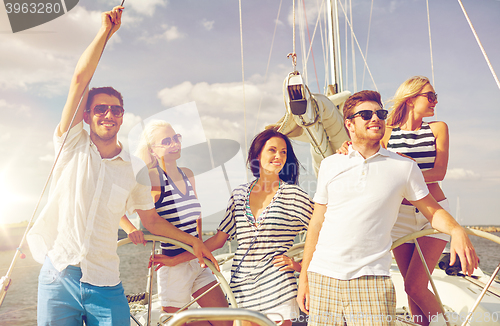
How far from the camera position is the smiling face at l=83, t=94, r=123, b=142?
1702 millimetres

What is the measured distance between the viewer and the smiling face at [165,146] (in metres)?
2.31

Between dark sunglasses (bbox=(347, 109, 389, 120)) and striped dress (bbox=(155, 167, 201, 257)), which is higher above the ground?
dark sunglasses (bbox=(347, 109, 389, 120))

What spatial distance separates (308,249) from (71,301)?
1.16 m

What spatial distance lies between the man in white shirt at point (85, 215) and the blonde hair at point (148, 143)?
0.57 meters

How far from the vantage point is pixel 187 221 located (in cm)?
218

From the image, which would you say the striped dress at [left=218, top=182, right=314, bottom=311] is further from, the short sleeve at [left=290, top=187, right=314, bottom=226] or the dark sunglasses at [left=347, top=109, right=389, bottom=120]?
the dark sunglasses at [left=347, top=109, right=389, bottom=120]

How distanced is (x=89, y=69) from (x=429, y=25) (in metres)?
5.73

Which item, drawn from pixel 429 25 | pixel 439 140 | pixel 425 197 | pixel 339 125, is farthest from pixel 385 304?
pixel 429 25

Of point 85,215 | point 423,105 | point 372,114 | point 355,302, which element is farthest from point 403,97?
point 85,215

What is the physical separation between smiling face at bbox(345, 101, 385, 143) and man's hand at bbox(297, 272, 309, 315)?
0.73 metres

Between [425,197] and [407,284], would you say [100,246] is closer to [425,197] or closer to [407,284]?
[425,197]

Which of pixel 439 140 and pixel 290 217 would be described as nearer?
pixel 290 217

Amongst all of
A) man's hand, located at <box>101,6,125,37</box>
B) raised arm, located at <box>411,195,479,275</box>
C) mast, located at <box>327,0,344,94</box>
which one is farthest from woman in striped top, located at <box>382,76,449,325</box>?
mast, located at <box>327,0,344,94</box>

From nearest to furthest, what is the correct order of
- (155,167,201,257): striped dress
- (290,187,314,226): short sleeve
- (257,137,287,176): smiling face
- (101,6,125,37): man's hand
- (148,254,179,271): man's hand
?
1. (101,6,125,37): man's hand
2. (290,187,314,226): short sleeve
3. (257,137,287,176): smiling face
4. (148,254,179,271): man's hand
5. (155,167,201,257): striped dress
